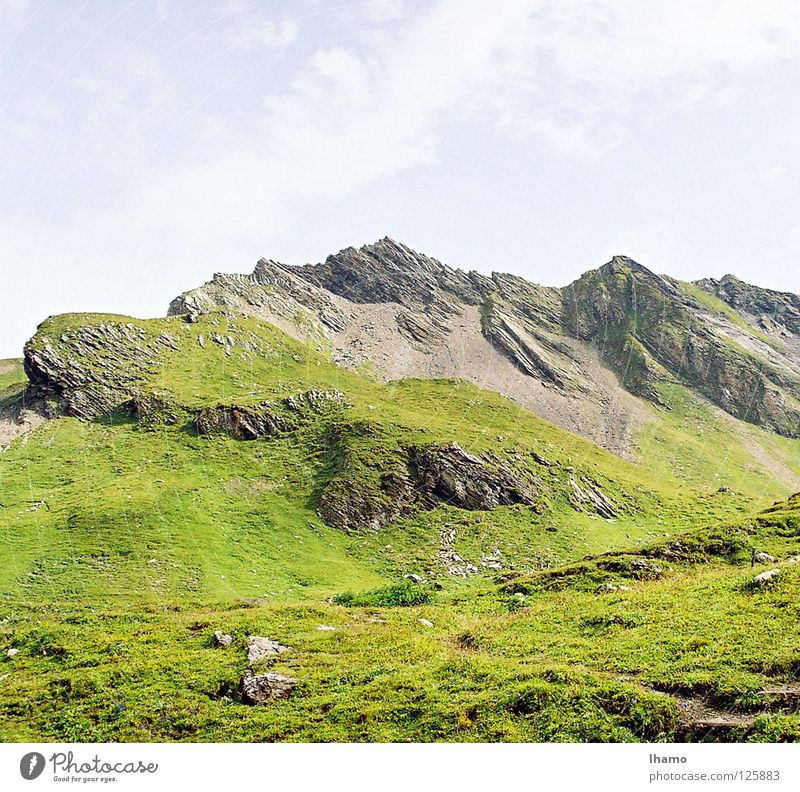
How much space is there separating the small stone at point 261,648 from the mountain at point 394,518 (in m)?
0.20

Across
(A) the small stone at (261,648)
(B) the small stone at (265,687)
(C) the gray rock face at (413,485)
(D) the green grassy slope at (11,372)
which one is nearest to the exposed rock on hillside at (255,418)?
(C) the gray rock face at (413,485)

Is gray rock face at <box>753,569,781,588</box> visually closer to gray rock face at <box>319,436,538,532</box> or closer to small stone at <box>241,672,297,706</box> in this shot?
small stone at <box>241,672,297,706</box>

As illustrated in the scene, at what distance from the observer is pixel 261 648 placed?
862 inches

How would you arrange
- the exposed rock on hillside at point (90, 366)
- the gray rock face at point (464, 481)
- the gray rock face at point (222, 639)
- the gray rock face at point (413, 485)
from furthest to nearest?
the exposed rock on hillside at point (90, 366) → the gray rock face at point (464, 481) → the gray rock face at point (413, 485) → the gray rock face at point (222, 639)

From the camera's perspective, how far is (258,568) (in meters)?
49.8

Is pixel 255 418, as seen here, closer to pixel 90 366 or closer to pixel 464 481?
pixel 90 366

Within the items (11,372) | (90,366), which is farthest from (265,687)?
(11,372)

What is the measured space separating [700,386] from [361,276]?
101 meters

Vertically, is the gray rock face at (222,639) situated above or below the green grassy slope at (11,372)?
below

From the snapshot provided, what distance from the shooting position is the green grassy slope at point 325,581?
16000mm

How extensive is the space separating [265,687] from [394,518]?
4621cm

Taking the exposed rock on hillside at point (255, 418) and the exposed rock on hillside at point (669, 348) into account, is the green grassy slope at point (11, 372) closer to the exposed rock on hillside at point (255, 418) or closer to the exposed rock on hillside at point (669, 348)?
the exposed rock on hillside at point (255, 418)

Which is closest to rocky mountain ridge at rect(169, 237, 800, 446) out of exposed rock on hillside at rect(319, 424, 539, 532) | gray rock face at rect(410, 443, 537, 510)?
gray rock face at rect(410, 443, 537, 510)
